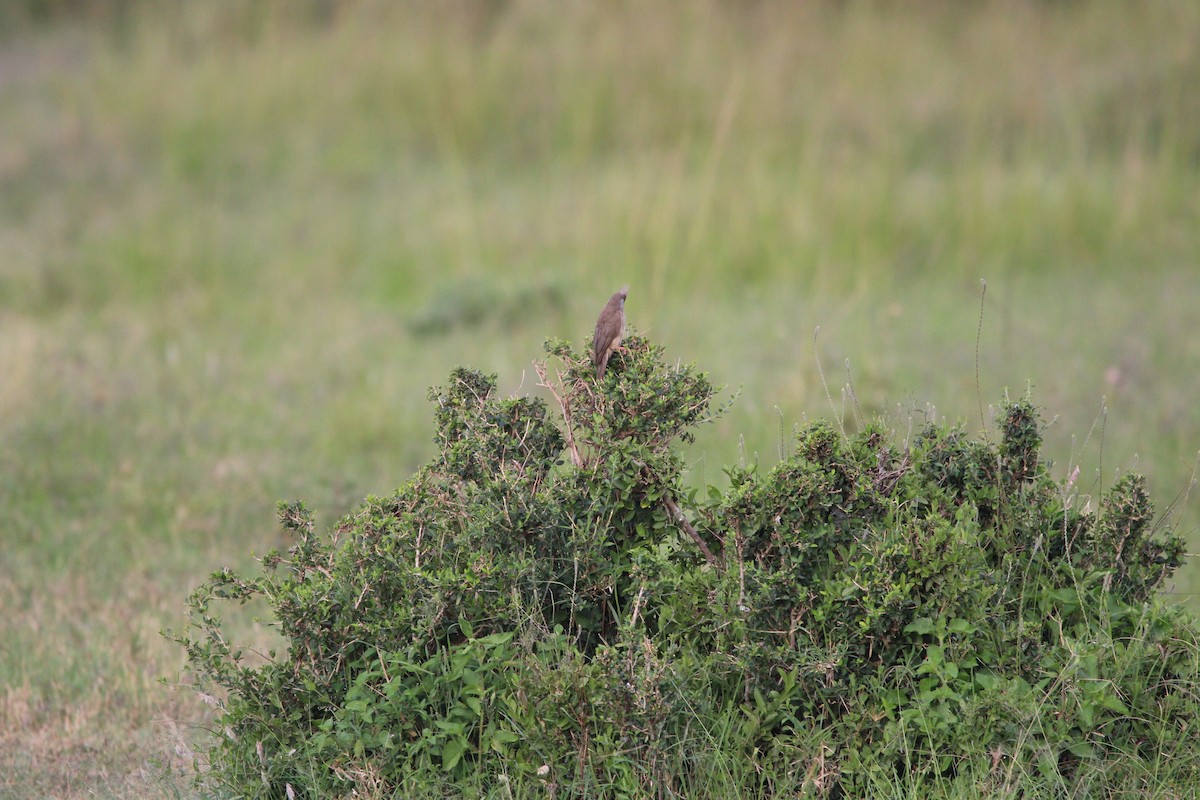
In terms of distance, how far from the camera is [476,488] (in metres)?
3.62

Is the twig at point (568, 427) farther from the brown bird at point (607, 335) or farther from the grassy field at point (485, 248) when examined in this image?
the grassy field at point (485, 248)

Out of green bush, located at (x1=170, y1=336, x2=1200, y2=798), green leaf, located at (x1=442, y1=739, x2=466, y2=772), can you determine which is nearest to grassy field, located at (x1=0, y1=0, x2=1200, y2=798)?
green bush, located at (x1=170, y1=336, x2=1200, y2=798)

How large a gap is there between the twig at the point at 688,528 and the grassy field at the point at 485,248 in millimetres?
883

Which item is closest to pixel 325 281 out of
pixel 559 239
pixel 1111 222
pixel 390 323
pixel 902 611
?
pixel 390 323

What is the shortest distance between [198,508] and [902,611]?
→ 153 inches

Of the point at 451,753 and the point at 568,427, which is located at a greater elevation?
the point at 568,427

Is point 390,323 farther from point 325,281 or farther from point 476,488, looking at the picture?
point 476,488

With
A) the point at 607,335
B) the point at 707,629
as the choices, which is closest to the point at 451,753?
the point at 707,629

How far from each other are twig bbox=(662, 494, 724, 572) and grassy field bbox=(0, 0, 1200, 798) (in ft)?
2.90

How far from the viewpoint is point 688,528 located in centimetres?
354

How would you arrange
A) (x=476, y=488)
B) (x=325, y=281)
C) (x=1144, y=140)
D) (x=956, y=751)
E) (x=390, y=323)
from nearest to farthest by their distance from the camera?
(x=956, y=751) < (x=476, y=488) < (x=390, y=323) < (x=325, y=281) < (x=1144, y=140)

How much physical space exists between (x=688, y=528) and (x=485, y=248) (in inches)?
278

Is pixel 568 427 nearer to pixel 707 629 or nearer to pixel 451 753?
pixel 707 629

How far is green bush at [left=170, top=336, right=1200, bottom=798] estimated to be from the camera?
3.24 m
